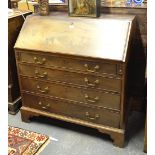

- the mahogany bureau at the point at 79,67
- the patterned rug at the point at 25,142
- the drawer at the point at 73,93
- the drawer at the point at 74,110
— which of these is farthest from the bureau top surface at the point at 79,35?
the patterned rug at the point at 25,142

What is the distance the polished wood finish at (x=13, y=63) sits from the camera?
2178mm

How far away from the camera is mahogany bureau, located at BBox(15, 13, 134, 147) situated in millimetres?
1674

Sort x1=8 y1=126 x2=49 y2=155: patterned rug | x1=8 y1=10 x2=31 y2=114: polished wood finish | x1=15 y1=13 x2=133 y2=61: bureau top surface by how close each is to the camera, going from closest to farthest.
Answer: x1=15 y1=13 x2=133 y2=61: bureau top surface, x1=8 y1=126 x2=49 y2=155: patterned rug, x1=8 y1=10 x2=31 y2=114: polished wood finish

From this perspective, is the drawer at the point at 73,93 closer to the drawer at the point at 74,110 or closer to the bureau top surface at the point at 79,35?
the drawer at the point at 74,110

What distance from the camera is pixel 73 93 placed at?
1.88m

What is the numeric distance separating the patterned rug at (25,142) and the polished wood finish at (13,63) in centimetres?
30

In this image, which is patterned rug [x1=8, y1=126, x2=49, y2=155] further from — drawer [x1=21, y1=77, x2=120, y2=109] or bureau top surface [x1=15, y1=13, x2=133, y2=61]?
bureau top surface [x1=15, y1=13, x2=133, y2=61]

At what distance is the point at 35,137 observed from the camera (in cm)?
203

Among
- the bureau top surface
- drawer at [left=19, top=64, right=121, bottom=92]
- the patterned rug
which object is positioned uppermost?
the bureau top surface

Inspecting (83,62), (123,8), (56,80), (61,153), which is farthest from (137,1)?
(61,153)

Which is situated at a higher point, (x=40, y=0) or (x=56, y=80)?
(x=40, y=0)

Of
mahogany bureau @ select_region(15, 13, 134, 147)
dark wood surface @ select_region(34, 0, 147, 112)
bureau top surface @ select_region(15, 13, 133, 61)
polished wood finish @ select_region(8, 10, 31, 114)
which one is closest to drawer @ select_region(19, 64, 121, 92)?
mahogany bureau @ select_region(15, 13, 134, 147)
